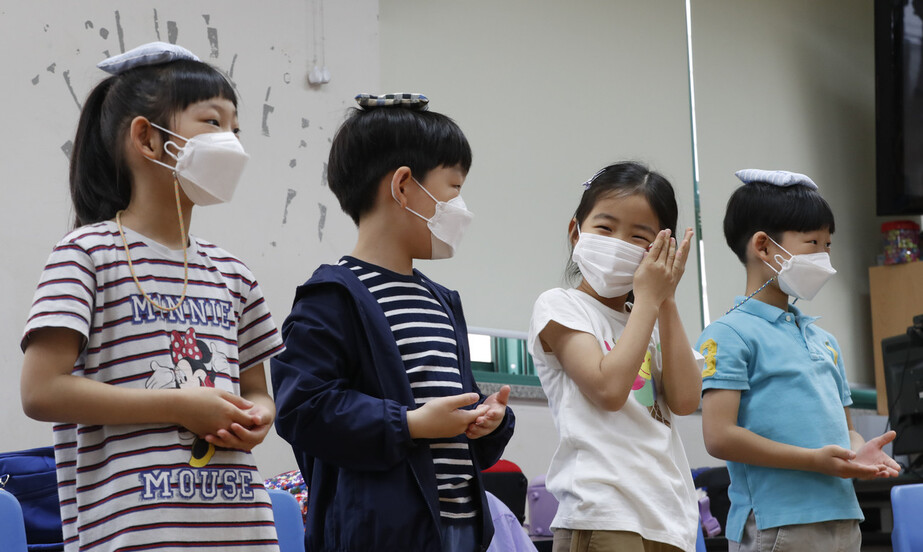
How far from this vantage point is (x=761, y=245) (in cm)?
247

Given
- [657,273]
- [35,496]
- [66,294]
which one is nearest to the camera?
[66,294]

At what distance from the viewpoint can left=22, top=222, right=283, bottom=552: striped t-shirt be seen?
124cm

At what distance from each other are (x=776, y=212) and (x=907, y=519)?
0.78 meters

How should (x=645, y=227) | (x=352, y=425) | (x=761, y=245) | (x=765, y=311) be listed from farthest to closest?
(x=761, y=245) < (x=765, y=311) < (x=645, y=227) < (x=352, y=425)

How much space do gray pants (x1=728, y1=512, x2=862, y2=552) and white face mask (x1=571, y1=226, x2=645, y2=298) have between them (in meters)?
0.64

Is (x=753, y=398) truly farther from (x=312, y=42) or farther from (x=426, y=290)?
(x=312, y=42)

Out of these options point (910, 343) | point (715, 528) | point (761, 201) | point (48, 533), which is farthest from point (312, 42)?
point (910, 343)

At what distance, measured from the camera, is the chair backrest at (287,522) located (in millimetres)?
1756

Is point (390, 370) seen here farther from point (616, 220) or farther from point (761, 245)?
point (761, 245)

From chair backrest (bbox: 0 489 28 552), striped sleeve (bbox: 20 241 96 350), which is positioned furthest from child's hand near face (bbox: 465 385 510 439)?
chair backrest (bbox: 0 489 28 552)

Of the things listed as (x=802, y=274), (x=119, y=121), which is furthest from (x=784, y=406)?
(x=119, y=121)

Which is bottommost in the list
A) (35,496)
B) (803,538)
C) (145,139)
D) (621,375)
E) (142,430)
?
(803,538)

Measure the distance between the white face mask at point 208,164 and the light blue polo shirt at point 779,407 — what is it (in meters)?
1.23

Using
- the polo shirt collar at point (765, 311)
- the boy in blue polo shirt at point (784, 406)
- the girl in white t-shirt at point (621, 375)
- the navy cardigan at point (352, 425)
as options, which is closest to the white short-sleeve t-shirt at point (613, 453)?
the girl in white t-shirt at point (621, 375)
